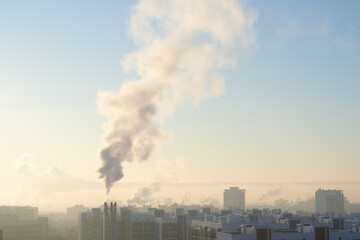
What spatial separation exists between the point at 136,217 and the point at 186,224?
1534 cm

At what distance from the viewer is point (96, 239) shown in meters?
154

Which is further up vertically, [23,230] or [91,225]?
[91,225]

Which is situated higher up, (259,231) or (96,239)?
(259,231)

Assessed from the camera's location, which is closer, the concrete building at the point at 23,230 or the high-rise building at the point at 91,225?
the high-rise building at the point at 91,225

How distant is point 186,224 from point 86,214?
110 feet

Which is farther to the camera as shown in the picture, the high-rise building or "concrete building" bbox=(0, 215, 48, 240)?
"concrete building" bbox=(0, 215, 48, 240)

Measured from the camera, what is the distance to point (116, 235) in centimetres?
14012

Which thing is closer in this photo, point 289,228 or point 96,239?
point 289,228

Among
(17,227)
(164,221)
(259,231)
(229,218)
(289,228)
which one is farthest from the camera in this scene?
(17,227)

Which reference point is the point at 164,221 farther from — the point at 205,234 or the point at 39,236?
the point at 39,236

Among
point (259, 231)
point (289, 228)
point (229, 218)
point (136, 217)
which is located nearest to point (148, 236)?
point (136, 217)

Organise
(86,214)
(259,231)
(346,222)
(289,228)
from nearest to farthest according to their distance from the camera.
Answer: (259,231) < (289,228) < (346,222) < (86,214)

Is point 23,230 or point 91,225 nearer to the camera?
point 91,225

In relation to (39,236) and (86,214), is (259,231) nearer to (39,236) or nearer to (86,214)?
(86,214)
